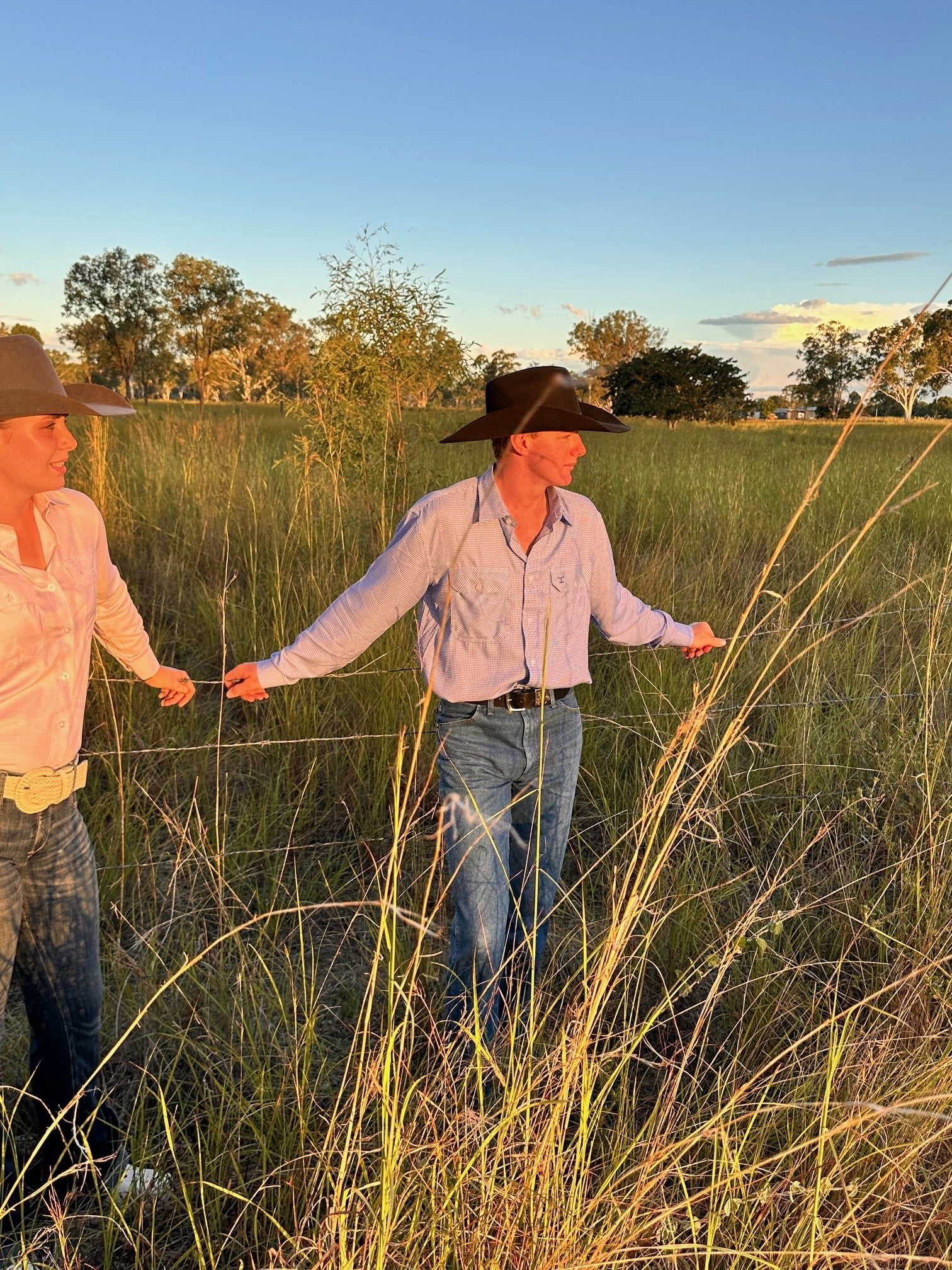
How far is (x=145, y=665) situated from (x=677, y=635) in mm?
1422

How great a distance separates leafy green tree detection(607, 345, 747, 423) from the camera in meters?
32.5

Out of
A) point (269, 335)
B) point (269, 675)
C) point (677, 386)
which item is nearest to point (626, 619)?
point (269, 675)

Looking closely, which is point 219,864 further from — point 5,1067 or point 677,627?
point 677,627

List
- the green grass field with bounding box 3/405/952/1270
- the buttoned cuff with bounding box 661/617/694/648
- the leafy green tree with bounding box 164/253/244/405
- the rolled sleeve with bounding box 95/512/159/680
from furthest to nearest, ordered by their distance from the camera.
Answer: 1. the leafy green tree with bounding box 164/253/244/405
2. the buttoned cuff with bounding box 661/617/694/648
3. the rolled sleeve with bounding box 95/512/159/680
4. the green grass field with bounding box 3/405/952/1270

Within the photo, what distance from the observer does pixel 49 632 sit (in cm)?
159

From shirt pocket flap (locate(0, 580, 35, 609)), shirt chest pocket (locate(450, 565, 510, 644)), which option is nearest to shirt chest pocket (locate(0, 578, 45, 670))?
shirt pocket flap (locate(0, 580, 35, 609))

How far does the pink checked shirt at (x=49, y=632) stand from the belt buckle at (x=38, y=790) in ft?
0.07

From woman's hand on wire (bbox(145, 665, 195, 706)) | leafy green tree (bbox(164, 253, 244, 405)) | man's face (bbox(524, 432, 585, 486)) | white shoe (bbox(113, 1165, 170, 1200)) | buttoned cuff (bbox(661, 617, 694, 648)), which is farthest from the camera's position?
leafy green tree (bbox(164, 253, 244, 405))

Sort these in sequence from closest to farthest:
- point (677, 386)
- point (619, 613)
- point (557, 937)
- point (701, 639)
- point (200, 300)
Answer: point (619, 613), point (701, 639), point (557, 937), point (677, 386), point (200, 300)

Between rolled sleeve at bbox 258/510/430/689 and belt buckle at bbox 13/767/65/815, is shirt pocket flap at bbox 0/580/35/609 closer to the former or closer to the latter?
belt buckle at bbox 13/767/65/815

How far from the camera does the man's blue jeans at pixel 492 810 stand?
1991mm

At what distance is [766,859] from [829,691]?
3.58ft

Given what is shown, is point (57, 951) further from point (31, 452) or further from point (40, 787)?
point (31, 452)

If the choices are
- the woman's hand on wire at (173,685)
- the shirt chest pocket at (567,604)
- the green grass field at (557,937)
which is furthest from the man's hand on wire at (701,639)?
the woman's hand on wire at (173,685)
